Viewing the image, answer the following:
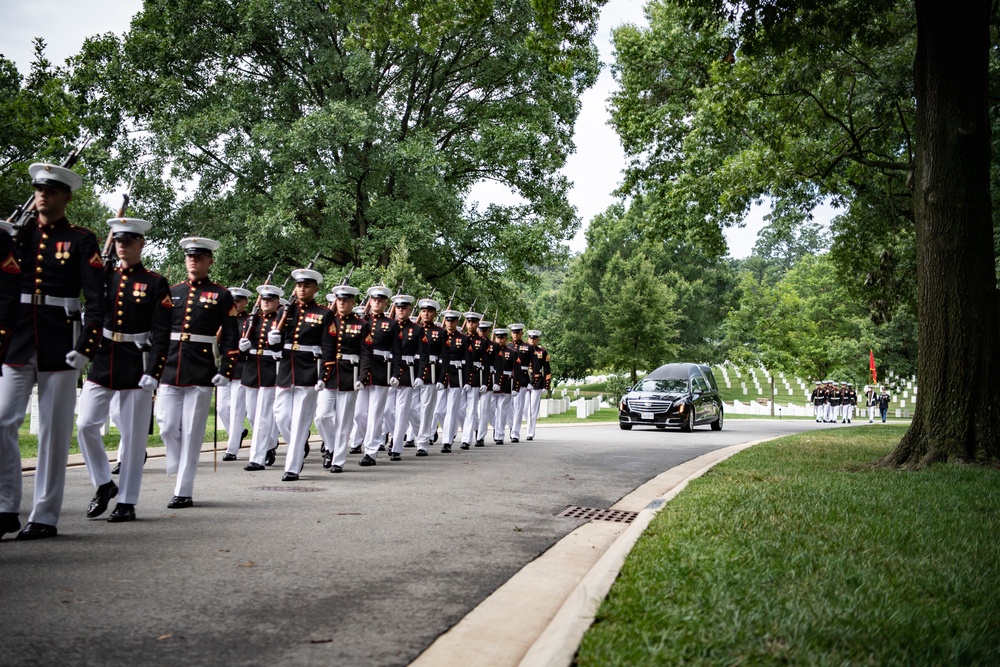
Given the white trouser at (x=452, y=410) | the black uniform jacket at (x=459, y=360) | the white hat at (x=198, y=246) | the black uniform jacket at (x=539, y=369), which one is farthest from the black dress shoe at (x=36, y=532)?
the black uniform jacket at (x=539, y=369)

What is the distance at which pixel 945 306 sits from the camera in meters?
11.2

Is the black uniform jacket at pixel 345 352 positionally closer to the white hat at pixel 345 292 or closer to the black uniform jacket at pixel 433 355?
the white hat at pixel 345 292

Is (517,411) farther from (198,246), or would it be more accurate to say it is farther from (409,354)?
(198,246)

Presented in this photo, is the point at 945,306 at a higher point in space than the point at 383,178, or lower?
lower

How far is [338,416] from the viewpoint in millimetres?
11289

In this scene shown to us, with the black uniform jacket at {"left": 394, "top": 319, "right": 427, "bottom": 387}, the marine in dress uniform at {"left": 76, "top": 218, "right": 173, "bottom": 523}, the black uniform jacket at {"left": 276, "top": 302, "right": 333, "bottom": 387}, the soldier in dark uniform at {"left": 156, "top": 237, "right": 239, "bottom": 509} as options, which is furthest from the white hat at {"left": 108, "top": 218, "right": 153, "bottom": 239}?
the black uniform jacket at {"left": 394, "top": 319, "right": 427, "bottom": 387}

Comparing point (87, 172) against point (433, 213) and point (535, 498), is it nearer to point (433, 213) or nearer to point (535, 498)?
point (433, 213)

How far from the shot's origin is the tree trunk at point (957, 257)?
11.0 meters

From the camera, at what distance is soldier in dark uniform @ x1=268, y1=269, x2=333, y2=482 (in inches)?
400

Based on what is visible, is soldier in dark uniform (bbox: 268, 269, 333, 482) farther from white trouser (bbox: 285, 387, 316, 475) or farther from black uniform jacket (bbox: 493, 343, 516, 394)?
black uniform jacket (bbox: 493, 343, 516, 394)

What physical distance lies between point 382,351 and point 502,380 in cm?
579

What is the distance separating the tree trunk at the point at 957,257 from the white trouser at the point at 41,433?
32.1ft

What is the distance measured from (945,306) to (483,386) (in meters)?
8.58

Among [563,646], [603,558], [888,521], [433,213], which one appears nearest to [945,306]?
[888,521]
